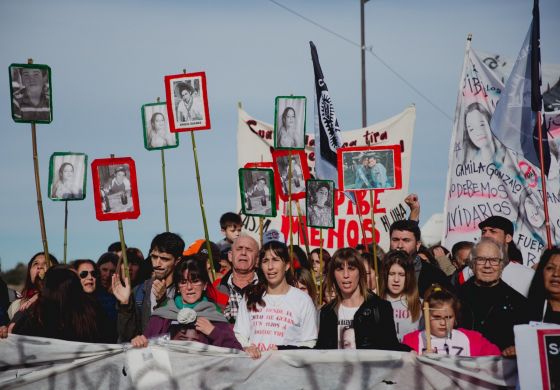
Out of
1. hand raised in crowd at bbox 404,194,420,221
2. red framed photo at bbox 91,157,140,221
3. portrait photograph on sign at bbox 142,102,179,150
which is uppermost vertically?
portrait photograph on sign at bbox 142,102,179,150

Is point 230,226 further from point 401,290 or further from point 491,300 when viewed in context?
point 491,300

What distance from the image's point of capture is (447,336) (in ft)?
19.6

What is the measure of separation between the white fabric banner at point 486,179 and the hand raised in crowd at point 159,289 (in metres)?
5.00

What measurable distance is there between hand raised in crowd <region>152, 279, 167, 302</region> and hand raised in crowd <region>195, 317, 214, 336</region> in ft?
3.29

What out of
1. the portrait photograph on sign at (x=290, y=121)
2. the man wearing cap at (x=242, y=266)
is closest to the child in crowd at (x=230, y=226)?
the portrait photograph on sign at (x=290, y=121)

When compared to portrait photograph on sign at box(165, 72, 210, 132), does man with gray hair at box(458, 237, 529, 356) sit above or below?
below

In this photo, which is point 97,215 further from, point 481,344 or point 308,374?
point 481,344

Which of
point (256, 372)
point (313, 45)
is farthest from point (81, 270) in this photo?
point (313, 45)

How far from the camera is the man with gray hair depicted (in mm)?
6082

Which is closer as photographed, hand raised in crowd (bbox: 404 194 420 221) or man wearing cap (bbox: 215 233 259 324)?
man wearing cap (bbox: 215 233 259 324)

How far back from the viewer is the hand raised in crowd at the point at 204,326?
605cm

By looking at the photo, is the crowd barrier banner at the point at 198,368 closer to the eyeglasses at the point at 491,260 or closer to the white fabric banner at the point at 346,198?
the eyeglasses at the point at 491,260

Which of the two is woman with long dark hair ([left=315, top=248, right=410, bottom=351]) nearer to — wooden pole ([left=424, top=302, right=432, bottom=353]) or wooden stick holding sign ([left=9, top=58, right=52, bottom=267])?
wooden pole ([left=424, top=302, right=432, bottom=353])

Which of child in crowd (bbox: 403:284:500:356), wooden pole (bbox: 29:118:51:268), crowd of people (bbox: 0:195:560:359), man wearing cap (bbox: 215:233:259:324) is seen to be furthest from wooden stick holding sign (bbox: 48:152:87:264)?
child in crowd (bbox: 403:284:500:356)
